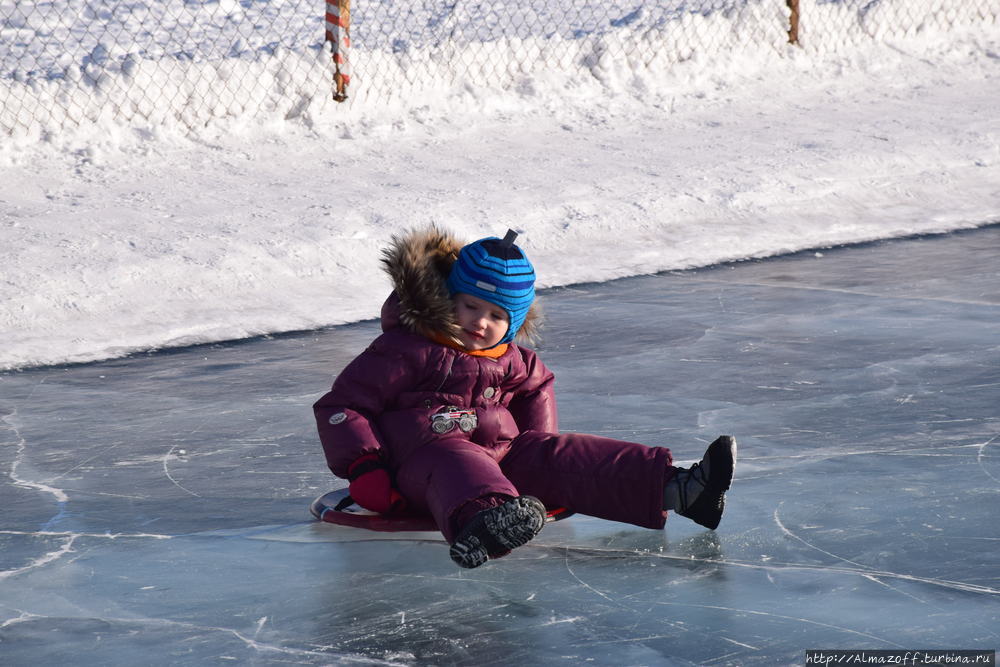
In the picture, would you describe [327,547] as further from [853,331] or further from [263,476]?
[853,331]

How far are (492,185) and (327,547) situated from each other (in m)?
5.14

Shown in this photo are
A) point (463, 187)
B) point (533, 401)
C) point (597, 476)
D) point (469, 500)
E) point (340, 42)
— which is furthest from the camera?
point (340, 42)

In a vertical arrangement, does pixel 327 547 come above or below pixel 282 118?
below

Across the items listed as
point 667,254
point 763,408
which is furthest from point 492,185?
point 763,408

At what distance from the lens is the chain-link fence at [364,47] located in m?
9.16

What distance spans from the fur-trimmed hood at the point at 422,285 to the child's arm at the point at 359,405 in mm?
86

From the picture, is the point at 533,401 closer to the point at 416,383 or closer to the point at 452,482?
the point at 416,383

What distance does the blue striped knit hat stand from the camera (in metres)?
3.31

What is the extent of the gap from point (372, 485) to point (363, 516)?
0.32 ft

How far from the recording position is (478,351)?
3363 millimetres

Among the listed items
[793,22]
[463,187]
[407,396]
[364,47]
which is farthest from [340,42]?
[407,396]

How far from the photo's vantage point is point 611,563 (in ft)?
9.98

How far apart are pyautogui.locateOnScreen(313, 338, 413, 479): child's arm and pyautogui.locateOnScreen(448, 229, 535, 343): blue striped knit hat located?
230 mm

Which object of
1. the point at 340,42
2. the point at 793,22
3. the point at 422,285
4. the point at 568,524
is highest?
the point at 793,22
